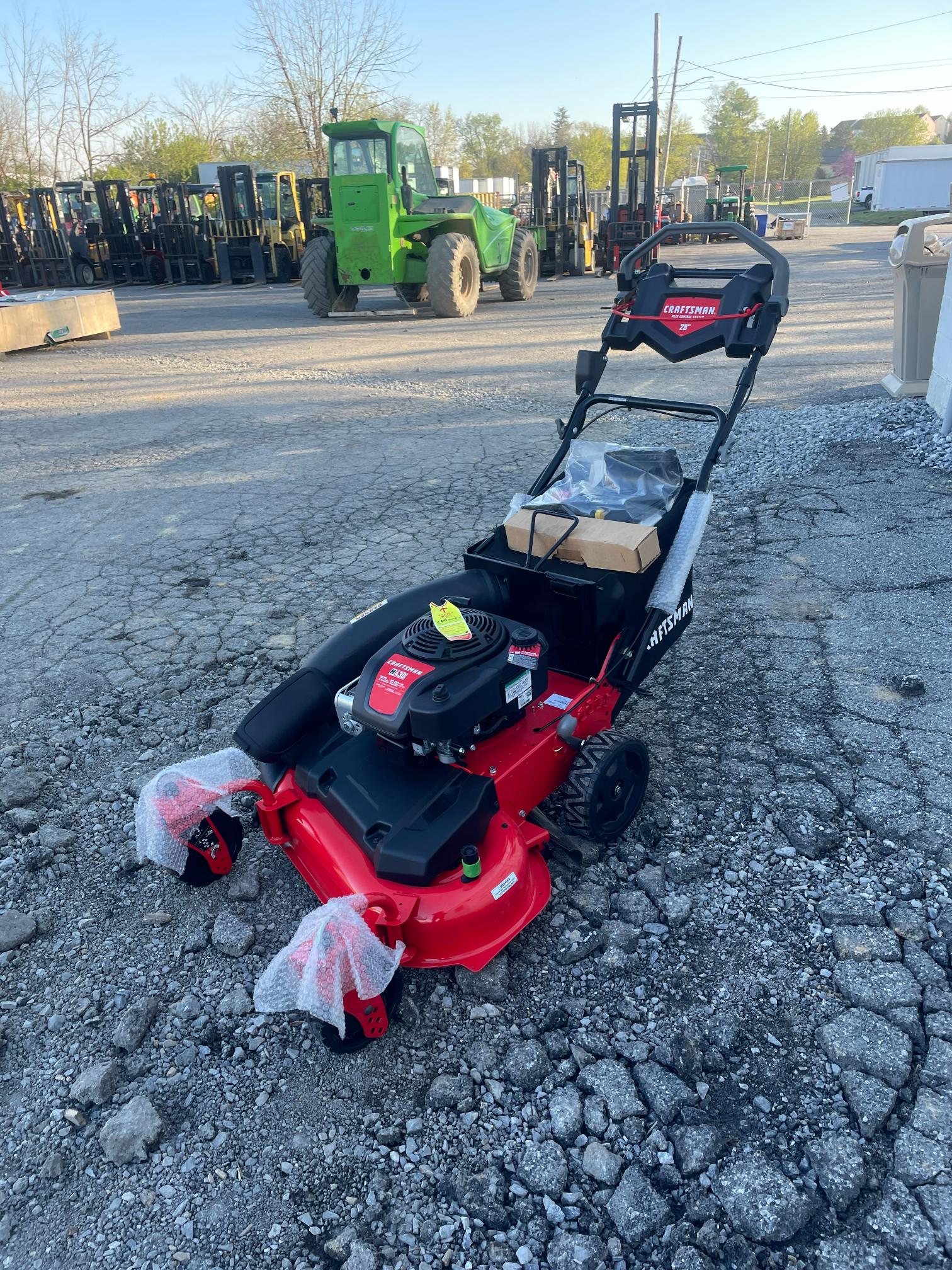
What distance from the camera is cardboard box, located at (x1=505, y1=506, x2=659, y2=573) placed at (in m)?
2.54

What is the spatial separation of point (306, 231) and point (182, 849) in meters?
21.7

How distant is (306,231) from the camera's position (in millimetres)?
21047

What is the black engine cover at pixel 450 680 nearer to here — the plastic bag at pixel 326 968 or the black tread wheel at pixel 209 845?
the plastic bag at pixel 326 968

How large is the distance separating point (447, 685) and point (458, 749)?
21 centimetres

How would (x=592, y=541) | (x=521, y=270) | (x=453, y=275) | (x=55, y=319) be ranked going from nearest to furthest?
(x=592, y=541), (x=55, y=319), (x=453, y=275), (x=521, y=270)

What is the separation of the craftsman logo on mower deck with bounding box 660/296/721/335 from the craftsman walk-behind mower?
0.22 ft

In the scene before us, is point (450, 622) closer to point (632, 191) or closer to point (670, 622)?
point (670, 622)

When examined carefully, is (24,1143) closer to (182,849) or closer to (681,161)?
(182,849)

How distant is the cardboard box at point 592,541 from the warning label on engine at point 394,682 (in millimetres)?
677

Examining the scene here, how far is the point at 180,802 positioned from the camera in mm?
2309

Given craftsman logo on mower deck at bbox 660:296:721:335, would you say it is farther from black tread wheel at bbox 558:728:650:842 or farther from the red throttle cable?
black tread wheel at bbox 558:728:650:842

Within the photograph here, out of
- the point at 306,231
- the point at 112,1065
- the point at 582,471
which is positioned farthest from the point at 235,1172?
the point at 306,231

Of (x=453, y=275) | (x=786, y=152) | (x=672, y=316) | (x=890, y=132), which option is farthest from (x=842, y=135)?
(x=672, y=316)

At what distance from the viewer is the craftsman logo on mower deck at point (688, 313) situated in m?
3.21
